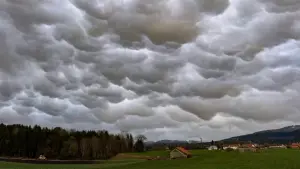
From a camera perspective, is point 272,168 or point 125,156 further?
point 125,156

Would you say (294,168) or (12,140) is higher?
(12,140)

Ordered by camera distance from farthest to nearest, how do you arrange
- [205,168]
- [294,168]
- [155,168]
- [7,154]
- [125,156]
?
[7,154], [125,156], [155,168], [205,168], [294,168]

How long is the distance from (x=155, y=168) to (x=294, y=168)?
29754mm

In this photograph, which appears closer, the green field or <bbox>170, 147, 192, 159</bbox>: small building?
the green field

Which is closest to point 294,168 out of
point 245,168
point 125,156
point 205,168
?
point 245,168

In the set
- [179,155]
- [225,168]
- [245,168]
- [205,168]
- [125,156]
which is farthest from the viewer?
[125,156]

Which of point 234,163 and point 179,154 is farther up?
point 179,154

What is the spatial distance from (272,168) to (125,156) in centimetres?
11145

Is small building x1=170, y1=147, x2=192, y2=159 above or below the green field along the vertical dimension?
above

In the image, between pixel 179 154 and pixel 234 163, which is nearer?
pixel 234 163

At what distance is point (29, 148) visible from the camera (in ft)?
656

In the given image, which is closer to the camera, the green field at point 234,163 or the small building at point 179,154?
the green field at point 234,163

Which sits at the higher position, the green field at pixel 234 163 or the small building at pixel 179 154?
the small building at pixel 179 154

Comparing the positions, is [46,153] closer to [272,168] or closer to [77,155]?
[77,155]
